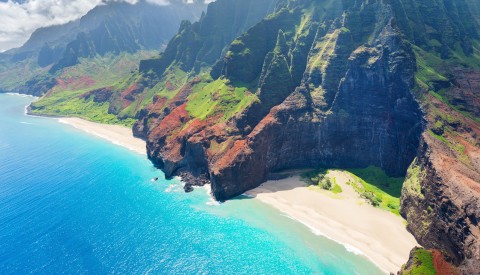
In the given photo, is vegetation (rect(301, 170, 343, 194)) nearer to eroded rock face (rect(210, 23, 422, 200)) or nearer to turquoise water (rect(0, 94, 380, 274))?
eroded rock face (rect(210, 23, 422, 200))

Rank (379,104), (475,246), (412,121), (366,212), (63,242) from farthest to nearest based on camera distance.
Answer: (379,104), (412,121), (366,212), (63,242), (475,246)

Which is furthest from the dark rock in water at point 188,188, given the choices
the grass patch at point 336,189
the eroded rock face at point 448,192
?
the eroded rock face at point 448,192

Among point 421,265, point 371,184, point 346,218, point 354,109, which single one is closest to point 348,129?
point 354,109

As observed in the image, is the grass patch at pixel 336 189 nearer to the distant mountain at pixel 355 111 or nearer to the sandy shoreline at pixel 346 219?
→ the sandy shoreline at pixel 346 219

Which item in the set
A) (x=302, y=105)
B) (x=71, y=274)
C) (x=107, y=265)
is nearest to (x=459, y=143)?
(x=302, y=105)

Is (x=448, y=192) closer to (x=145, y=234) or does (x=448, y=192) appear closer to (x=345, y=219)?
(x=345, y=219)

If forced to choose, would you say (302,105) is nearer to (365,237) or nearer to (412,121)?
(412,121)

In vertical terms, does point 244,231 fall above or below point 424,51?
below
